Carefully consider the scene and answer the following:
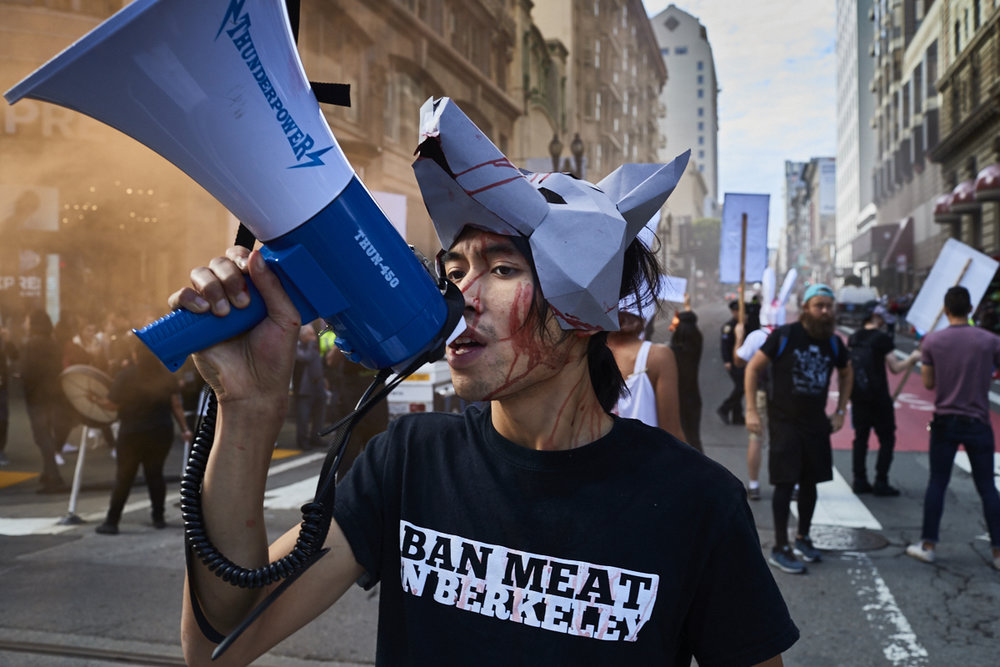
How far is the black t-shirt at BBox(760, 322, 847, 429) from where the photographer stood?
16.5ft

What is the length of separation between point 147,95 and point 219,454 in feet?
1.69

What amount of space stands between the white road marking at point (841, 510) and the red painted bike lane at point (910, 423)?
152cm

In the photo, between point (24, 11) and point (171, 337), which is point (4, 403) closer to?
point (24, 11)

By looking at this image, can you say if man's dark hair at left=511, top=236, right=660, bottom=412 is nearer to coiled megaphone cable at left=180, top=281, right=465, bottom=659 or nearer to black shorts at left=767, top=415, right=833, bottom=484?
coiled megaphone cable at left=180, top=281, right=465, bottom=659

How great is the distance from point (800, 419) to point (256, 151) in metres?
4.71

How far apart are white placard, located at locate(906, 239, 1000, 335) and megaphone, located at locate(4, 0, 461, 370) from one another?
21.6ft

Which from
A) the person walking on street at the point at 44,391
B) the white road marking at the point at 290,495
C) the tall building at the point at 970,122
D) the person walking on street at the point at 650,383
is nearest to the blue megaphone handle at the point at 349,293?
the person walking on street at the point at 650,383

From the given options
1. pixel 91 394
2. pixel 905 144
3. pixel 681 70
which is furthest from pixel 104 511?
pixel 681 70

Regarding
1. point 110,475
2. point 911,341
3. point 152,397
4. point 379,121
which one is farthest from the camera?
point 911,341

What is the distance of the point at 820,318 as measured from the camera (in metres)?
5.27

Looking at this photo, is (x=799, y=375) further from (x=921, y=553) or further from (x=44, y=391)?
(x=44, y=391)

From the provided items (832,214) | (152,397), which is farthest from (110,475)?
(832,214)

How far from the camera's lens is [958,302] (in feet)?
18.0

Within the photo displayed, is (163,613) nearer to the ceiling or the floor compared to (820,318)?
nearer to the floor
